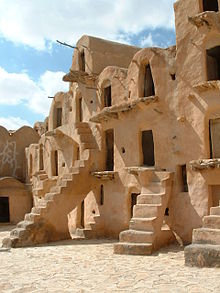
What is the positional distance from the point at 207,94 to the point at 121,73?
5451 millimetres

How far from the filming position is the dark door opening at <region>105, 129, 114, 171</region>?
18.3 metres

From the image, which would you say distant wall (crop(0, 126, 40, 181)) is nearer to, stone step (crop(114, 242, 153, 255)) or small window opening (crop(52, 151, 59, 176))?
small window opening (crop(52, 151, 59, 176))

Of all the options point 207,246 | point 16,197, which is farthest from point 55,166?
point 207,246

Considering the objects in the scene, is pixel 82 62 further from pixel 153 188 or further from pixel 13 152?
pixel 13 152

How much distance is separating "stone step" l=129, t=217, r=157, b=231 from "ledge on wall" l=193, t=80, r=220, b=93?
493cm

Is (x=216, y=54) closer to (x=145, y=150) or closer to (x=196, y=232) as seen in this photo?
(x=145, y=150)

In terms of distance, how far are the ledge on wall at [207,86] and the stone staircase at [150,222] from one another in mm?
3378

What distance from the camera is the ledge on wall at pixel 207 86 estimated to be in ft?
41.3

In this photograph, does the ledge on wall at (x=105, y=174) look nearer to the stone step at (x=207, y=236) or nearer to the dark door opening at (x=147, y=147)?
the dark door opening at (x=147, y=147)

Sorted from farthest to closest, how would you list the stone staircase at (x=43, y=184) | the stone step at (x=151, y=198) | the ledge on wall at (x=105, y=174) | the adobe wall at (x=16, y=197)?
the adobe wall at (x=16, y=197) < the stone staircase at (x=43, y=184) < the ledge on wall at (x=105, y=174) < the stone step at (x=151, y=198)

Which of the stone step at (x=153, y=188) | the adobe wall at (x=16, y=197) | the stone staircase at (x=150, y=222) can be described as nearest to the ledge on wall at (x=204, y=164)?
the stone staircase at (x=150, y=222)

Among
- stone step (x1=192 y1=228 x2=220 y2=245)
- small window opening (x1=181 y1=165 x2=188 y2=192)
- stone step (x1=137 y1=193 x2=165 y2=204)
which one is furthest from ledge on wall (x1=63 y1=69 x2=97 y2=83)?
stone step (x1=192 y1=228 x2=220 y2=245)

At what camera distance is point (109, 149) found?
1862 centimetres

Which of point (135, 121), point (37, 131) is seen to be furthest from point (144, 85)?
point (37, 131)
